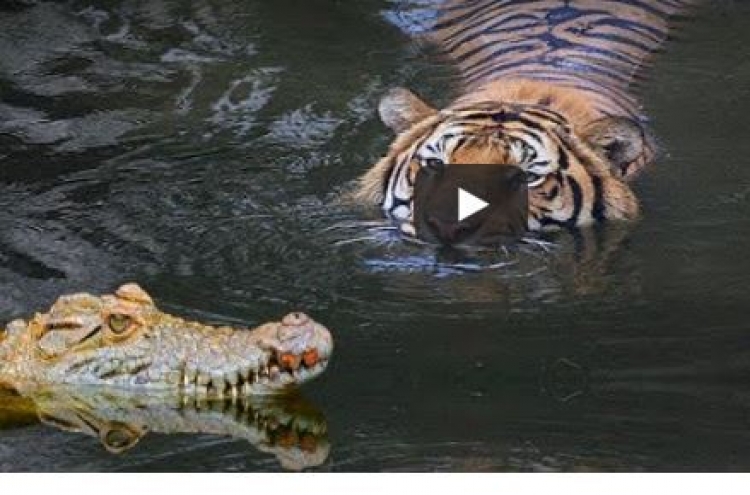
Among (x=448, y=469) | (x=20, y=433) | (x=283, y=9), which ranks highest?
(x=283, y=9)

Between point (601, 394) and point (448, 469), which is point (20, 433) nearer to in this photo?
point (448, 469)

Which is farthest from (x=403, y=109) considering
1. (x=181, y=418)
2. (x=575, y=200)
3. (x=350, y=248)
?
(x=181, y=418)

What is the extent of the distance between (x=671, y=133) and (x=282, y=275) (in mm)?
2227

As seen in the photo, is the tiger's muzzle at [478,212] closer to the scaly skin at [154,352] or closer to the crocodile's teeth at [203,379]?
the scaly skin at [154,352]

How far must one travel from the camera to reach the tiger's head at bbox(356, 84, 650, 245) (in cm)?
716

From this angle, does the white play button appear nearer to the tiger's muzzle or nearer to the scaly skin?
the tiger's muzzle

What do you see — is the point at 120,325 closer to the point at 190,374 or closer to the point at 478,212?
the point at 190,374

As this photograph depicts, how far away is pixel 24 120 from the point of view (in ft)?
27.8

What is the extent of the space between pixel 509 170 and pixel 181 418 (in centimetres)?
209

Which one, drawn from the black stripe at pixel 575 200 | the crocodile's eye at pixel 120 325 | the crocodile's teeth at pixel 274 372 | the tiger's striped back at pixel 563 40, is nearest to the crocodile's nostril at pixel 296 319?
the crocodile's teeth at pixel 274 372

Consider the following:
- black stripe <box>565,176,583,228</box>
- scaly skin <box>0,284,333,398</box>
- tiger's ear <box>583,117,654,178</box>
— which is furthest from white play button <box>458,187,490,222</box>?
scaly skin <box>0,284,333,398</box>

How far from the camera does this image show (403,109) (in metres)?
7.85

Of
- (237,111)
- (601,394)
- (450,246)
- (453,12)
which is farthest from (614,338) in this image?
(453,12)

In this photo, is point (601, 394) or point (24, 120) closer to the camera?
point (601, 394)
